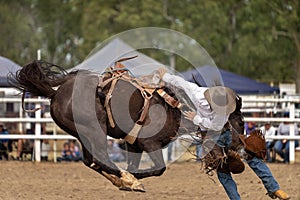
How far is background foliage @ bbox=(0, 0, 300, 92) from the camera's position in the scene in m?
33.2

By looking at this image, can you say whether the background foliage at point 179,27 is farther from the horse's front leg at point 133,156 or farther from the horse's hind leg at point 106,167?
the horse's hind leg at point 106,167

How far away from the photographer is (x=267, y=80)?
33.7m

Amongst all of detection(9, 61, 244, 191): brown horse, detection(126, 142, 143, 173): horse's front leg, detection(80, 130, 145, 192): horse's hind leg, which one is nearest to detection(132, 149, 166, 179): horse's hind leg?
detection(9, 61, 244, 191): brown horse

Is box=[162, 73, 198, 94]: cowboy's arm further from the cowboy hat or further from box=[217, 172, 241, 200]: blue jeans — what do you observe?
box=[217, 172, 241, 200]: blue jeans

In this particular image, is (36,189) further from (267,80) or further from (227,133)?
(267,80)

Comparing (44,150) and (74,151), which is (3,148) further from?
(74,151)

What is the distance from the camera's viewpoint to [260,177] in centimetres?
746

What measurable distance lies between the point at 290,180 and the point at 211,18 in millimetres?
32162

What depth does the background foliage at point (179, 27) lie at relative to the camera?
33188 millimetres

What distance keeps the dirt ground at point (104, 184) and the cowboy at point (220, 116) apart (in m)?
0.52

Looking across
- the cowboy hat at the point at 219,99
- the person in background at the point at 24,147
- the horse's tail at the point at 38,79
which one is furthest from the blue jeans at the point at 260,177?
the person in background at the point at 24,147

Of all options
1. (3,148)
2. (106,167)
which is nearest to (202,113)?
(106,167)

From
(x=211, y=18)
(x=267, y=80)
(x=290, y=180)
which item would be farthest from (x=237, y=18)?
(x=290, y=180)

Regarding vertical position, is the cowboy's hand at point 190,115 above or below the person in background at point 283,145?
above
